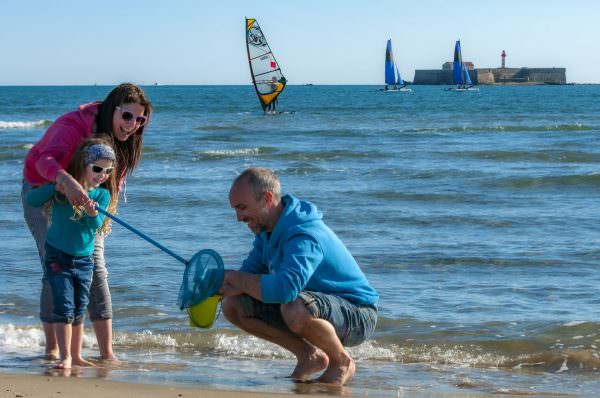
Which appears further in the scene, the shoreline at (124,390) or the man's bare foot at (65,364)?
the man's bare foot at (65,364)

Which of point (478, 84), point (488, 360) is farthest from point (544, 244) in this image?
point (478, 84)

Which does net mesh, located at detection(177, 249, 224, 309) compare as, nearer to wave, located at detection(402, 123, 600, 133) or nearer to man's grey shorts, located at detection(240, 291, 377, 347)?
man's grey shorts, located at detection(240, 291, 377, 347)

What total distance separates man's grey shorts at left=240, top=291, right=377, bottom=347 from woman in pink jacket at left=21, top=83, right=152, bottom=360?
2.81 feet

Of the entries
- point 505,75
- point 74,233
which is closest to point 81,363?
point 74,233

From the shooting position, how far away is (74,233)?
4.58 metres

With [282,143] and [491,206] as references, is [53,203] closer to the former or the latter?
[491,206]

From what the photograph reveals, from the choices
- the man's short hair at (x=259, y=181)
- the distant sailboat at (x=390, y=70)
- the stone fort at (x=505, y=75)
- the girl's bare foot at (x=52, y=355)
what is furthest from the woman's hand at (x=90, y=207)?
the stone fort at (x=505, y=75)

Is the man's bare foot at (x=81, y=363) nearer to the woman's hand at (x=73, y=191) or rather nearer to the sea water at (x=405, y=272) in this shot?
the sea water at (x=405, y=272)

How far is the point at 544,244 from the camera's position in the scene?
28.7ft

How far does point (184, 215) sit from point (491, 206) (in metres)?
3.43

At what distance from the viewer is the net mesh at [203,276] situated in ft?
14.0

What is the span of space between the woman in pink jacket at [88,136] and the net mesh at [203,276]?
622 millimetres

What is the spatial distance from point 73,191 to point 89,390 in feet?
2.83

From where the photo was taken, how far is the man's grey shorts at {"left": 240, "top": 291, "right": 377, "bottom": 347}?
4270mm
